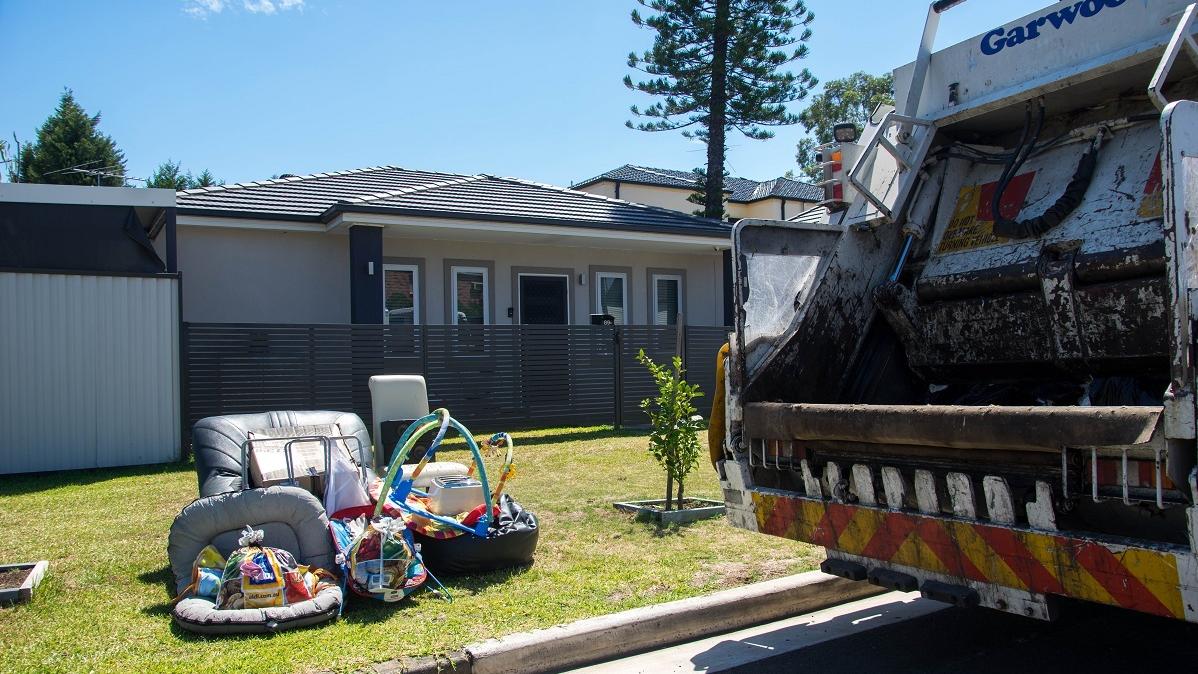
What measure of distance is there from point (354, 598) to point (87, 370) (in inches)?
264

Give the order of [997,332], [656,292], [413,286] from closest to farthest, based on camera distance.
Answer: [997,332] < [413,286] < [656,292]

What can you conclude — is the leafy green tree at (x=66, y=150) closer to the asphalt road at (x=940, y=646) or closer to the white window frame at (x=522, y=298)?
the white window frame at (x=522, y=298)

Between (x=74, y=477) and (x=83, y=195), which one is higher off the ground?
(x=83, y=195)

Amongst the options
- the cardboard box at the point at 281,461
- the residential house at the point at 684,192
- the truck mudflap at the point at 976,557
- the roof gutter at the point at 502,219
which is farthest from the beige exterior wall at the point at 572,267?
the residential house at the point at 684,192

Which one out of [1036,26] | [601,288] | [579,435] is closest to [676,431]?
[1036,26]

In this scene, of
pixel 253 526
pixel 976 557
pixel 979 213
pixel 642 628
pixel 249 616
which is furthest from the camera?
pixel 979 213

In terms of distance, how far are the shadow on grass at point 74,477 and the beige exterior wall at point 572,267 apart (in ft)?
16.0

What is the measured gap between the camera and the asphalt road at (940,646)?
420 cm

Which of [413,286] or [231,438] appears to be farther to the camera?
[413,286]

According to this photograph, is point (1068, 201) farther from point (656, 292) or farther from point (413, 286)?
point (656, 292)

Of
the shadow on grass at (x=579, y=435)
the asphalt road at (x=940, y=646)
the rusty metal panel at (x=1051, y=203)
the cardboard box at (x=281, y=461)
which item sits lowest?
the asphalt road at (x=940, y=646)

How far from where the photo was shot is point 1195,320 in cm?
290

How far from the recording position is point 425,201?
1362 centimetres

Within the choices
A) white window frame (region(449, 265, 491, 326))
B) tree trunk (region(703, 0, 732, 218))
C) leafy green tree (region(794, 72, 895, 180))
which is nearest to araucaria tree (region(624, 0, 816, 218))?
tree trunk (region(703, 0, 732, 218))
